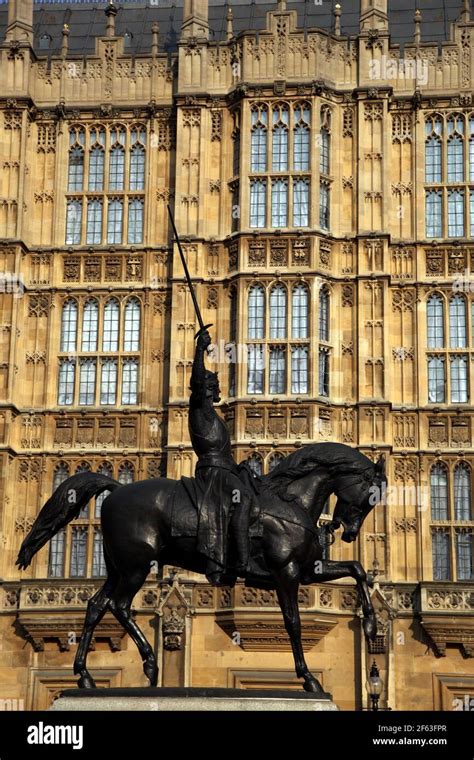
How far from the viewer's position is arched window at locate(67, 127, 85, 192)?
36938 millimetres

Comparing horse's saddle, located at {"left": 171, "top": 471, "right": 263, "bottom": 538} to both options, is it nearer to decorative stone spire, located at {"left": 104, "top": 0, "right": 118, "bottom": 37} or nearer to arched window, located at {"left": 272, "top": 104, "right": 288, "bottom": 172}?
arched window, located at {"left": 272, "top": 104, "right": 288, "bottom": 172}

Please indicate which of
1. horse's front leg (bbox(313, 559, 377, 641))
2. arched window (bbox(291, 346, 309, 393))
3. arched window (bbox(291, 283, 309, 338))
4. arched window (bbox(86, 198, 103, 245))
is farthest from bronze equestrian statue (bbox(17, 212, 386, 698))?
arched window (bbox(86, 198, 103, 245))

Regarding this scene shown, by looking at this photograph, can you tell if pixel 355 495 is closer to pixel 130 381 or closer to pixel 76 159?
pixel 130 381

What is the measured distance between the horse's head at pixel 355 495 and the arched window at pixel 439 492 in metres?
16.9

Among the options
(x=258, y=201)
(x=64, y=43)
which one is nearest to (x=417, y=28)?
(x=258, y=201)

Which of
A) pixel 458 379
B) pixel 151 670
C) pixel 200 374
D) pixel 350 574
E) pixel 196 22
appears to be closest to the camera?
pixel 350 574

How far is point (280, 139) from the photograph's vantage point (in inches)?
1416

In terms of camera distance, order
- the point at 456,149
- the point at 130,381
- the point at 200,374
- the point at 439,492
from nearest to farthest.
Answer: the point at 200,374 → the point at 439,492 → the point at 130,381 → the point at 456,149

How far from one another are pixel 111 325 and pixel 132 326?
1.81 feet

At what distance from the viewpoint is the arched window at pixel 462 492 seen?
33625 millimetres

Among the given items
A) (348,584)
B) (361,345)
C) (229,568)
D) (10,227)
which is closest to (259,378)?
(361,345)

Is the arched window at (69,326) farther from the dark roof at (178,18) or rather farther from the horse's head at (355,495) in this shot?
the horse's head at (355,495)

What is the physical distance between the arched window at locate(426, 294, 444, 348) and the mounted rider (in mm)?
17936
